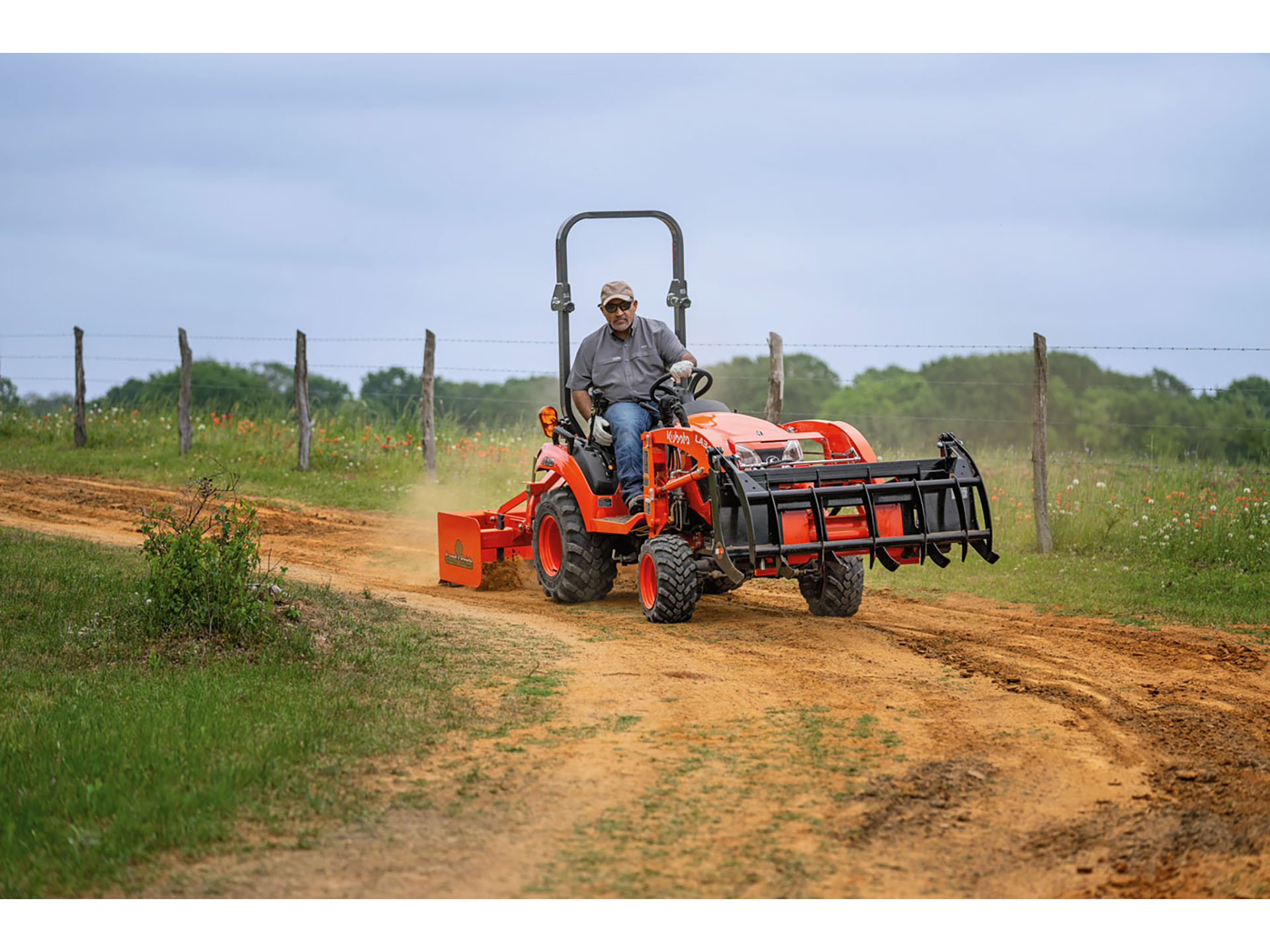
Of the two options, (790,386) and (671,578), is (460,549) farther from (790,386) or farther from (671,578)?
(790,386)

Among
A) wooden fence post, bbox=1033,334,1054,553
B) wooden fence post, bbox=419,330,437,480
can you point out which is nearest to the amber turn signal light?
wooden fence post, bbox=1033,334,1054,553

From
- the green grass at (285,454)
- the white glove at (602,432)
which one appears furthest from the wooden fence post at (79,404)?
the white glove at (602,432)

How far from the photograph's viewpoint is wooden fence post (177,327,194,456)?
18.8 meters

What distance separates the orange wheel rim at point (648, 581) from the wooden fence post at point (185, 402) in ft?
39.7

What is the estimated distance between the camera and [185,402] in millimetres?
18859

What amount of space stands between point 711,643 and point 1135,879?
3.88m

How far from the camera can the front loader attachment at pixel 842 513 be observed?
24.9 feet

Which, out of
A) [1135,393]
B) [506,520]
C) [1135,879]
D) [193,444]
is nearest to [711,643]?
[506,520]

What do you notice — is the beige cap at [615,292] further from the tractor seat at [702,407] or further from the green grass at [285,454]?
the green grass at [285,454]

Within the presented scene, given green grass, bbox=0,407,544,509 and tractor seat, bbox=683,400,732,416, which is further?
green grass, bbox=0,407,544,509

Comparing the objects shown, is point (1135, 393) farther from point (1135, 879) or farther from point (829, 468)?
point (1135, 879)

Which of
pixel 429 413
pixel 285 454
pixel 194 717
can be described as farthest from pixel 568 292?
pixel 285 454

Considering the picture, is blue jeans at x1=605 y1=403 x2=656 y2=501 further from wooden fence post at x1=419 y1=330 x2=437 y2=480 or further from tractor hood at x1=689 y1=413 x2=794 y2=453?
wooden fence post at x1=419 y1=330 x2=437 y2=480

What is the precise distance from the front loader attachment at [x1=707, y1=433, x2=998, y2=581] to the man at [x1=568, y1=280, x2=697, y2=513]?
1.14 m
